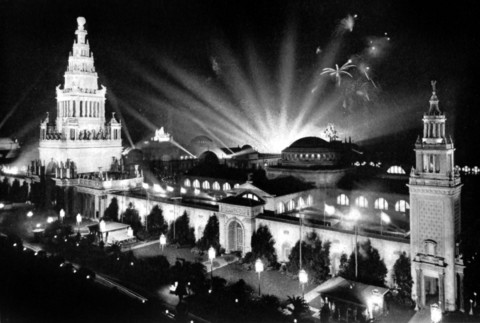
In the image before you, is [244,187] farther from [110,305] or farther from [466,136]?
[466,136]

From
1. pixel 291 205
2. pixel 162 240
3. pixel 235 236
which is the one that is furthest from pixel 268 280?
pixel 291 205

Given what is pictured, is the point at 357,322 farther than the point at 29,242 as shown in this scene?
No

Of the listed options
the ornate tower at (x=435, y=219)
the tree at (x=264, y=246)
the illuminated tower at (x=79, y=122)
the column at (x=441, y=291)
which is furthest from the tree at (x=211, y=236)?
the illuminated tower at (x=79, y=122)

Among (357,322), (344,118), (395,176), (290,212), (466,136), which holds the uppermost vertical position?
(344,118)

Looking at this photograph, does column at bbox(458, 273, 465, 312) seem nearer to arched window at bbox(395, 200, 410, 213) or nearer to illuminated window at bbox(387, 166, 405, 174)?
arched window at bbox(395, 200, 410, 213)

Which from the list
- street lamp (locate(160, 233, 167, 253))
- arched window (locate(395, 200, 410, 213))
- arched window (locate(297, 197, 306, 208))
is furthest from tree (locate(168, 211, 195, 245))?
arched window (locate(395, 200, 410, 213))

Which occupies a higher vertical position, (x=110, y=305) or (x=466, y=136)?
(x=466, y=136)

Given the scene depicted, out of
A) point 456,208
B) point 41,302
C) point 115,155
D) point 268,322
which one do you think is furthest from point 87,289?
point 115,155

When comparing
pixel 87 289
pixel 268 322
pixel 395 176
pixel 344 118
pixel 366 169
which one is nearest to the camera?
pixel 268 322

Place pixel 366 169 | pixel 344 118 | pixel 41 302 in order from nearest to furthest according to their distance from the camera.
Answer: pixel 41 302
pixel 366 169
pixel 344 118
